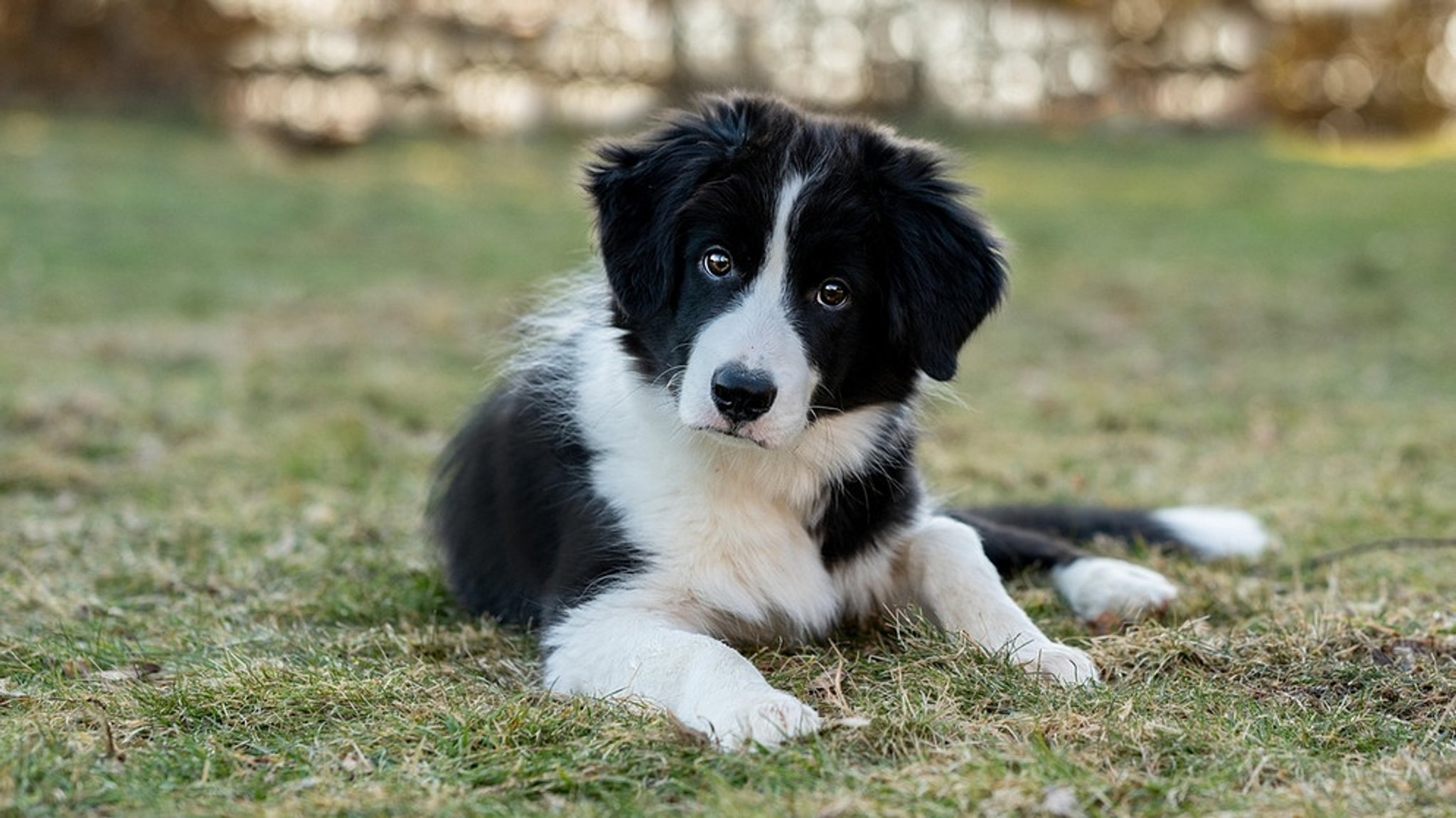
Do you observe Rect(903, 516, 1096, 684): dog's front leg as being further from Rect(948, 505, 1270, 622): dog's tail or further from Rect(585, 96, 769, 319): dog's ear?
Rect(585, 96, 769, 319): dog's ear

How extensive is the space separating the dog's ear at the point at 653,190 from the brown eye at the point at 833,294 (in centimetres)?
38

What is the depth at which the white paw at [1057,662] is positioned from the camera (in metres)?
3.76

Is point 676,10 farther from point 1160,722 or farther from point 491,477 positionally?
point 1160,722

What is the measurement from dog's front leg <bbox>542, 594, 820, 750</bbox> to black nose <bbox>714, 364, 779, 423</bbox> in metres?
0.54

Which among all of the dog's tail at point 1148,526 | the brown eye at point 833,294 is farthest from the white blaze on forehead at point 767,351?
the dog's tail at point 1148,526

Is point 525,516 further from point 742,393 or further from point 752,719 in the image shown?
point 752,719

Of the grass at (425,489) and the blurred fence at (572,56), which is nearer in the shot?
the grass at (425,489)

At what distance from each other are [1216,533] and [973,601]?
1.67m

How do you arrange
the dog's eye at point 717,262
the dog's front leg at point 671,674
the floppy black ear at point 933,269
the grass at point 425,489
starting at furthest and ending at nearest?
1. the floppy black ear at point 933,269
2. the dog's eye at point 717,262
3. the dog's front leg at point 671,674
4. the grass at point 425,489

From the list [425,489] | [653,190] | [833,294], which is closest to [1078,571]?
[833,294]

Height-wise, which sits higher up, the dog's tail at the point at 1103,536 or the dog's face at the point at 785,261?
the dog's face at the point at 785,261

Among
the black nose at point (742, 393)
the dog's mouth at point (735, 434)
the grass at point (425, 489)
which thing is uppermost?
the black nose at point (742, 393)

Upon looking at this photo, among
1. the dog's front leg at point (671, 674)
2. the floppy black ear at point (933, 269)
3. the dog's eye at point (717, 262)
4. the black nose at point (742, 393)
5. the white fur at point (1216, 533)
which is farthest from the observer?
the white fur at point (1216, 533)

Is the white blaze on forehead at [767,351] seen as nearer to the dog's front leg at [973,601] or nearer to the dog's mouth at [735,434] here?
the dog's mouth at [735,434]
